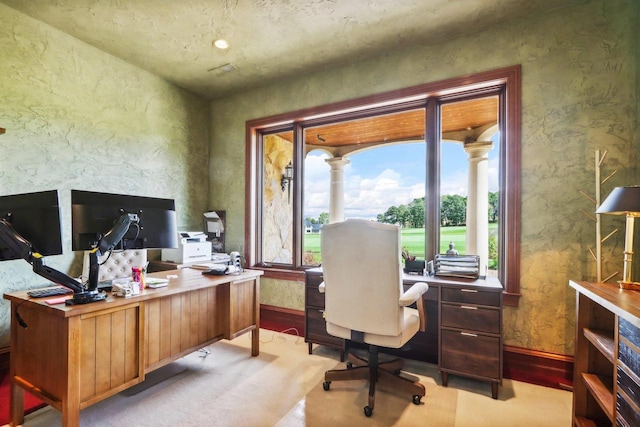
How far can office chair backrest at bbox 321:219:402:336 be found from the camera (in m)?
1.90

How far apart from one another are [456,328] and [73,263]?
11.5ft

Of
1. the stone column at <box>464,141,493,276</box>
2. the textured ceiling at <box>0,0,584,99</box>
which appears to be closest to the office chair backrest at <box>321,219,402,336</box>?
the stone column at <box>464,141,493,276</box>

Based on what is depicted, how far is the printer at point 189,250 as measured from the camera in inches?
134

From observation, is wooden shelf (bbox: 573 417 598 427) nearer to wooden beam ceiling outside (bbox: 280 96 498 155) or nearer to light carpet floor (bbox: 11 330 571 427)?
light carpet floor (bbox: 11 330 571 427)

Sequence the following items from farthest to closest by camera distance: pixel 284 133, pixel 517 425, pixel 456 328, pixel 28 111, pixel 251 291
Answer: pixel 284 133 < pixel 251 291 < pixel 28 111 < pixel 456 328 < pixel 517 425

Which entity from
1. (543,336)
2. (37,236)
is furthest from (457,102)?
(37,236)

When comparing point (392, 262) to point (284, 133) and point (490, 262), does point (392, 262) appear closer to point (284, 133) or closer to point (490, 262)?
point (490, 262)

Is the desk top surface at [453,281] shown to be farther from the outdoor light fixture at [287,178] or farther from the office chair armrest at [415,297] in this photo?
the outdoor light fixture at [287,178]

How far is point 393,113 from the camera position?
3.19 metres

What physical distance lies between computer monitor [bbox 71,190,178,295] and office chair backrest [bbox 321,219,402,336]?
114 centimetres

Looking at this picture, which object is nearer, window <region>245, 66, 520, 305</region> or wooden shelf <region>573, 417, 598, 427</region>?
wooden shelf <region>573, 417, 598, 427</region>

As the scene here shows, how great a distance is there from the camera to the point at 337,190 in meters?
3.60

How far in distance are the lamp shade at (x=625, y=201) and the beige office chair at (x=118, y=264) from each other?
356cm

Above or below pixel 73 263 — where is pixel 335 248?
above
